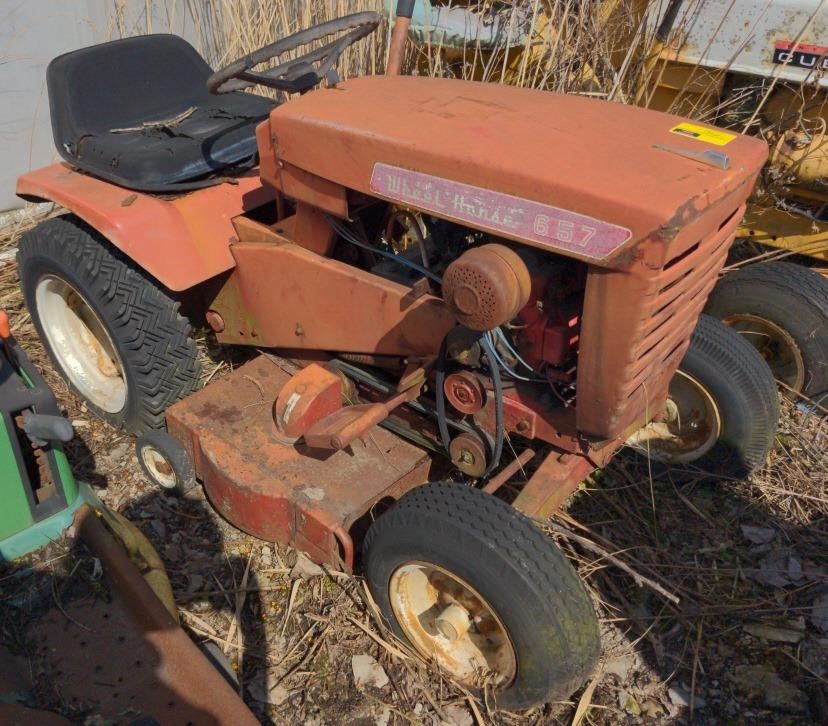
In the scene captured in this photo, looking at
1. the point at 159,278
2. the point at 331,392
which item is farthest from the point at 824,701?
the point at 159,278

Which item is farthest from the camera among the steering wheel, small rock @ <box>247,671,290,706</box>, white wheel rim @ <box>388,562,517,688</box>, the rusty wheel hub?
the rusty wheel hub

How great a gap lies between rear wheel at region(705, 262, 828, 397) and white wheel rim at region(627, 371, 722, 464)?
0.53m

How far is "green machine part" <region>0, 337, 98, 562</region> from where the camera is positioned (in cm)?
184

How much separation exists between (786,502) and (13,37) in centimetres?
403

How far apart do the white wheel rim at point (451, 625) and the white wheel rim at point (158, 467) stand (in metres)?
0.88

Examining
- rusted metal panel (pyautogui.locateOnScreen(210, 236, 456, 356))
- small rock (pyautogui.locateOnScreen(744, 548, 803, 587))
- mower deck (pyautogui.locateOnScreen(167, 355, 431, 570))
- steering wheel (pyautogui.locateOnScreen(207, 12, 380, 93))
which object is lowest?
small rock (pyautogui.locateOnScreen(744, 548, 803, 587))

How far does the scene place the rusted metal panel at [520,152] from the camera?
143 cm

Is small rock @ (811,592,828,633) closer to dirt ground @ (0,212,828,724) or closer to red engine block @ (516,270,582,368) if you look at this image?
dirt ground @ (0,212,828,724)

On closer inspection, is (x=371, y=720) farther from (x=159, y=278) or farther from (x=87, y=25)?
(x=87, y=25)

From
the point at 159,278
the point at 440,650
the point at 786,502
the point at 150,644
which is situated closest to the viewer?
the point at 150,644

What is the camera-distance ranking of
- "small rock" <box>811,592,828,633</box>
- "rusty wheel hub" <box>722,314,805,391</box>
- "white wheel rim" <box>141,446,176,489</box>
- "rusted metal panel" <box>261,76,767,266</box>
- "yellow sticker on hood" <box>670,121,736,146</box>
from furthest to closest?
"rusty wheel hub" <box>722,314,805,391</box>
"white wheel rim" <box>141,446,176,489</box>
"small rock" <box>811,592,828,633</box>
"yellow sticker on hood" <box>670,121,736,146</box>
"rusted metal panel" <box>261,76,767,266</box>

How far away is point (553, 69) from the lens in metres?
3.20

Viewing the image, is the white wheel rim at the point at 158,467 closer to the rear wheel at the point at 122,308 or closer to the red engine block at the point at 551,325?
the rear wheel at the point at 122,308

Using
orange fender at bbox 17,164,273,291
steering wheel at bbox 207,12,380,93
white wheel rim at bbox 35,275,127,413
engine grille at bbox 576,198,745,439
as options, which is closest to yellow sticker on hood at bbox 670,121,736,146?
engine grille at bbox 576,198,745,439
